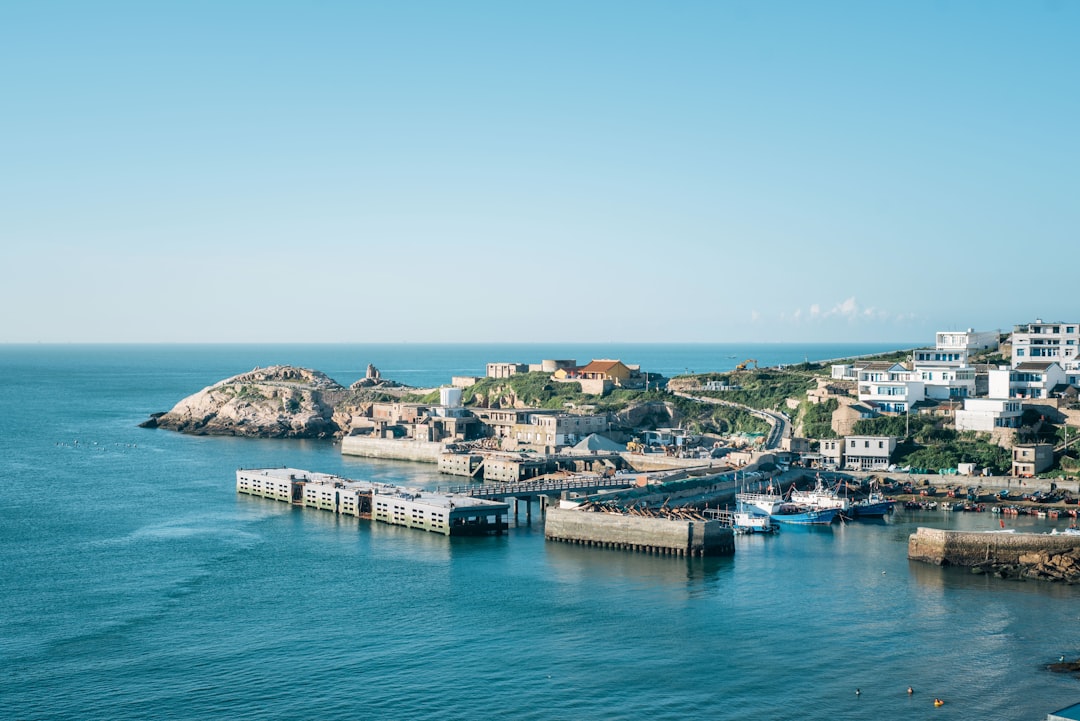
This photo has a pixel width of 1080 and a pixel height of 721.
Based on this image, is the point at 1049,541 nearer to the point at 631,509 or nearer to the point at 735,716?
the point at 631,509

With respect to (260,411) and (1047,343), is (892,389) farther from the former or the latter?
(260,411)

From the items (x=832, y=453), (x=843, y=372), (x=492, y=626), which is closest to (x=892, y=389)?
(x=832, y=453)

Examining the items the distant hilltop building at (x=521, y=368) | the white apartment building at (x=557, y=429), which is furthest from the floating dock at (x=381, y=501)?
the distant hilltop building at (x=521, y=368)

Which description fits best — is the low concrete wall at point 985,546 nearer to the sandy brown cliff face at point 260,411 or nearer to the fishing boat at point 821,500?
the fishing boat at point 821,500

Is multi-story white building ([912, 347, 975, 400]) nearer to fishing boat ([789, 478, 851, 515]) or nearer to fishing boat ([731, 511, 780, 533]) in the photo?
fishing boat ([789, 478, 851, 515])

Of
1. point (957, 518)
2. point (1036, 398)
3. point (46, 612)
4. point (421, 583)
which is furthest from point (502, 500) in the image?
point (1036, 398)

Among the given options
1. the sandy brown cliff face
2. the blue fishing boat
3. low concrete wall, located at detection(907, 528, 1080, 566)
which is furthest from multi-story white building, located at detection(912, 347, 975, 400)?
the sandy brown cliff face
